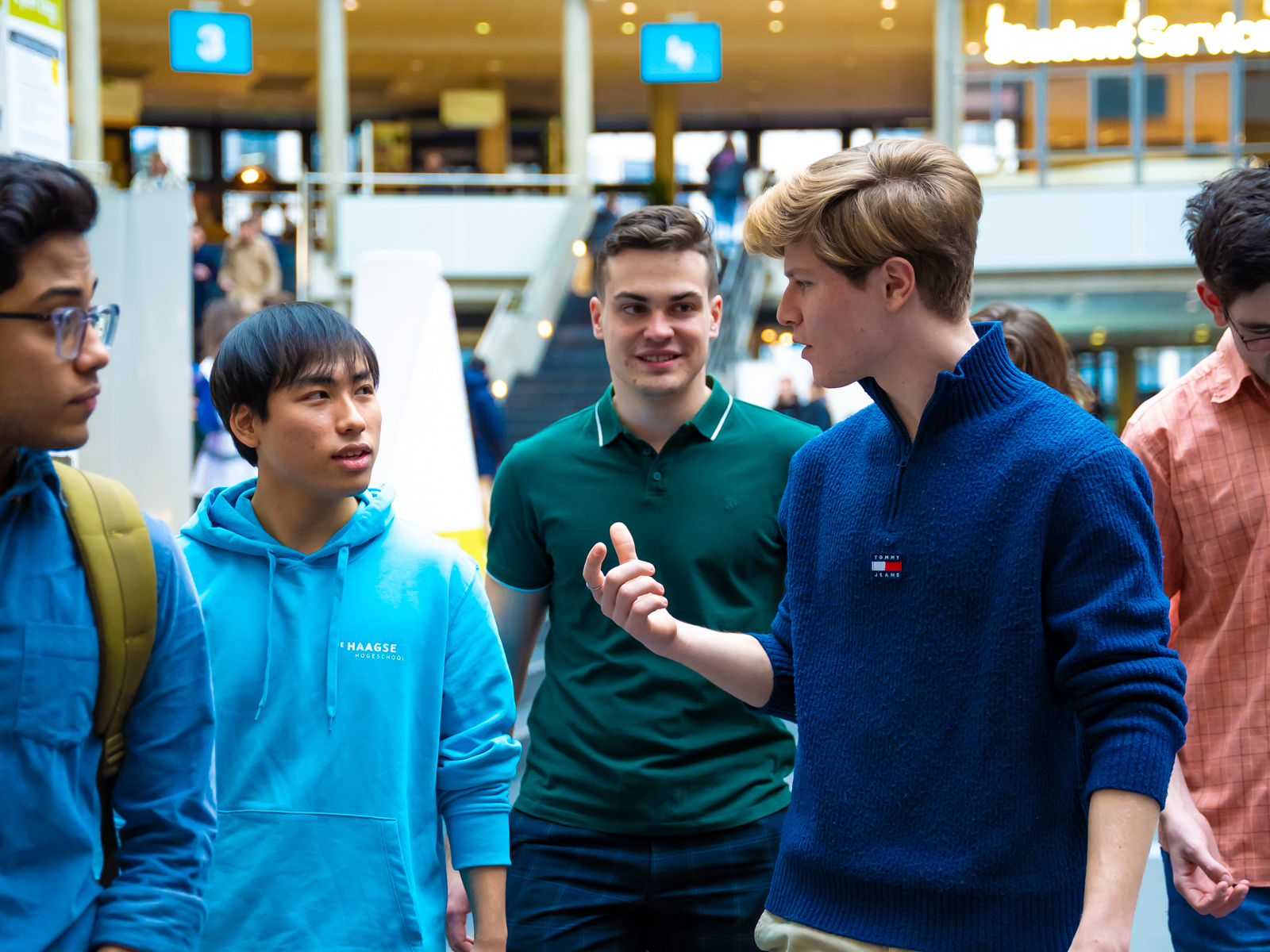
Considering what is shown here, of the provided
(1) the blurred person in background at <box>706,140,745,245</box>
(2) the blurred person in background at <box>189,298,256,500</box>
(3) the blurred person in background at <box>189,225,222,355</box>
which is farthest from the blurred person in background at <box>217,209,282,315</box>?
(2) the blurred person in background at <box>189,298,256,500</box>

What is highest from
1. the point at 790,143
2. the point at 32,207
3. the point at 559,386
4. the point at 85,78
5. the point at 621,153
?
the point at 790,143

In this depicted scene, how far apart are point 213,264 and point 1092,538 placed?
63.0 feet

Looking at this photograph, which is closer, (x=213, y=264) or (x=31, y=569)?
(x=31, y=569)

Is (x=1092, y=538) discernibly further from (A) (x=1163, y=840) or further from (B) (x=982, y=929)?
(A) (x=1163, y=840)

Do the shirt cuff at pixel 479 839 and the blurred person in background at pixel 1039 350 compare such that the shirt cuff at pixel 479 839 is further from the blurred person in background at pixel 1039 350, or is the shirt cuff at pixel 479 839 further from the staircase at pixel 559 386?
the staircase at pixel 559 386

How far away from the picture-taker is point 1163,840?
2416 mm

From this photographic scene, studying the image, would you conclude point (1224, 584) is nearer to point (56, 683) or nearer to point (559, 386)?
point (56, 683)

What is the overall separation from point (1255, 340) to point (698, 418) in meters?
1.13

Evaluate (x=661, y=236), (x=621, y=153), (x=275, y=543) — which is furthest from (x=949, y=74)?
(x=275, y=543)

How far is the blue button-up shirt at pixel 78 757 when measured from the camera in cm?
155

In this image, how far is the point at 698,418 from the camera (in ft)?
9.76

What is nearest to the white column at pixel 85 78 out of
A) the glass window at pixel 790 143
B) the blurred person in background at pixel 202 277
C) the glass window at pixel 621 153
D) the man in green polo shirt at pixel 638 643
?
the blurred person in background at pixel 202 277

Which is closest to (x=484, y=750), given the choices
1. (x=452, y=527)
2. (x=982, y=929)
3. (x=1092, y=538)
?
(x=982, y=929)

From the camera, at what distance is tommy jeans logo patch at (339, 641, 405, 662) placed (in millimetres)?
2311
